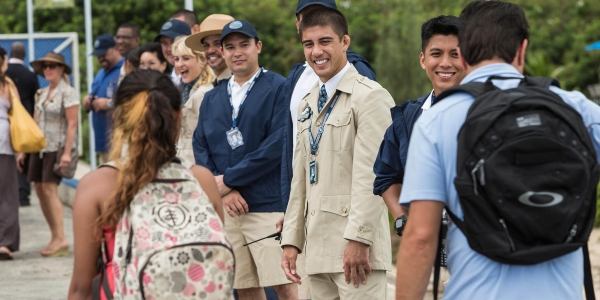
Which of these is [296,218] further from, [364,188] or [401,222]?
[401,222]

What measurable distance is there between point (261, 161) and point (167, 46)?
3.31 m

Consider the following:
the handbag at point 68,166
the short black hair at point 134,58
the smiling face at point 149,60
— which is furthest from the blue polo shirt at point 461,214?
the handbag at point 68,166

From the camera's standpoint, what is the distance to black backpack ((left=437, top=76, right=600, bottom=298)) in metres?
2.99

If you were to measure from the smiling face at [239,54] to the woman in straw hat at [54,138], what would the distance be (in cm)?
393

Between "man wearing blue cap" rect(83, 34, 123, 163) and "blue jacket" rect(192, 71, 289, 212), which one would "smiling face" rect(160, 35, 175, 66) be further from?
"blue jacket" rect(192, 71, 289, 212)

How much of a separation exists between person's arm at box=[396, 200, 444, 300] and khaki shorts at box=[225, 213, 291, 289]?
3.29 m

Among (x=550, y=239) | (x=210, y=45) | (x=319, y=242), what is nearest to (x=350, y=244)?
(x=319, y=242)

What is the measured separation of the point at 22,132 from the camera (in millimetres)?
9562

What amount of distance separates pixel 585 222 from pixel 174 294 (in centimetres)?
133

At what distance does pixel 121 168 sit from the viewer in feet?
11.4

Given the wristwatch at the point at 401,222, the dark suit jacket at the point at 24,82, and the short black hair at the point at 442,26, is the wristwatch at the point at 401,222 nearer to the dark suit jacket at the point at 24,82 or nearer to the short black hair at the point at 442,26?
the short black hair at the point at 442,26

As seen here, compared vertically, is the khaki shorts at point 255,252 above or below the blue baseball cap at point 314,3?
below

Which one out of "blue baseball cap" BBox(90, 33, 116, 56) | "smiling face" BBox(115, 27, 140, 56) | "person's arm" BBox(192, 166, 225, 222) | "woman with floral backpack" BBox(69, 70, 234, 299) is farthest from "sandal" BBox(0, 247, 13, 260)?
"person's arm" BBox(192, 166, 225, 222)

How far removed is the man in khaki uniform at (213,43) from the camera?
725 cm
